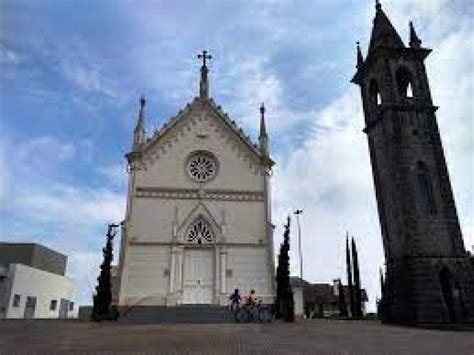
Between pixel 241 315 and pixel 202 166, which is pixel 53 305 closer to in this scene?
pixel 202 166

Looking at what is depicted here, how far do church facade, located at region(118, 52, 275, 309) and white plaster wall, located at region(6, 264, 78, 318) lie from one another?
32649mm

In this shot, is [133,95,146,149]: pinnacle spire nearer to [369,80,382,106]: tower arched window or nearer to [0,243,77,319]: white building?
[369,80,382,106]: tower arched window

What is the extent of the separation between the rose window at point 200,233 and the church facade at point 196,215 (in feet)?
0.22

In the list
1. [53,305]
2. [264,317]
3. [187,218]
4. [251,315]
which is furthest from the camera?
[53,305]

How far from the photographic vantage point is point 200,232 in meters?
32.1

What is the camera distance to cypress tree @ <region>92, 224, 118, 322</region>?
985 inches

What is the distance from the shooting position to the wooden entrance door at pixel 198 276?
30.5 m

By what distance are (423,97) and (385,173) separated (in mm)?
6520

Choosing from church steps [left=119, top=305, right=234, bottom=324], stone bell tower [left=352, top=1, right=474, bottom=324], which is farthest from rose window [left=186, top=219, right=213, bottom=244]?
stone bell tower [left=352, top=1, right=474, bottom=324]

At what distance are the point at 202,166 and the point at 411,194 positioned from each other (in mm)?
14504

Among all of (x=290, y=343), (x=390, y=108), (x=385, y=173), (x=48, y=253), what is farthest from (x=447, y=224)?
(x=48, y=253)

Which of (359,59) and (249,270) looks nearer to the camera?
(249,270)

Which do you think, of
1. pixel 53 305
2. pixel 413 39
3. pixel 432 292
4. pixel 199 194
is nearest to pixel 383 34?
pixel 413 39

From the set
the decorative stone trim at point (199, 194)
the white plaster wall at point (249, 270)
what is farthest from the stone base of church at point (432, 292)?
the decorative stone trim at point (199, 194)
